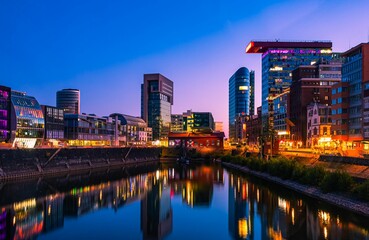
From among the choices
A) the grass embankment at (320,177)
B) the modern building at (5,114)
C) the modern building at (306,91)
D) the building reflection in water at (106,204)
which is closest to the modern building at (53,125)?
the modern building at (5,114)

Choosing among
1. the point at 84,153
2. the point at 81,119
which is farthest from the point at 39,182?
the point at 81,119

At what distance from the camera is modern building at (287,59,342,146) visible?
160500 millimetres

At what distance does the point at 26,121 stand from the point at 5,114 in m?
10.4

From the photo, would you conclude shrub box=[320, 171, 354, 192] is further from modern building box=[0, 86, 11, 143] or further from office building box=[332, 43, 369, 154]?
modern building box=[0, 86, 11, 143]

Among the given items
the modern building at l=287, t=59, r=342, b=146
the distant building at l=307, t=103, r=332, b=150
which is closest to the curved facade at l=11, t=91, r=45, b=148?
the distant building at l=307, t=103, r=332, b=150

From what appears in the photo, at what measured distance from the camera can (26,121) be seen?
15012 centimetres

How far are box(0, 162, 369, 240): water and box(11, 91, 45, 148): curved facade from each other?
63.2 metres

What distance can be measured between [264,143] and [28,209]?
98.7 meters

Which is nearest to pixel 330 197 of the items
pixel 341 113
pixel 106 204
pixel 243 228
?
pixel 243 228

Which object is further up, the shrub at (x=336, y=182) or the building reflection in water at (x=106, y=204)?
the shrub at (x=336, y=182)

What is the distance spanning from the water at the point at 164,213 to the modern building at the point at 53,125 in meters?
83.2

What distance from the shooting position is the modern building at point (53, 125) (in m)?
168

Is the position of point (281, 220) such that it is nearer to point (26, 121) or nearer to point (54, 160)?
point (54, 160)

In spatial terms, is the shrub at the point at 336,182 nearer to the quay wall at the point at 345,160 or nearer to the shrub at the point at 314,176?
the shrub at the point at 314,176
